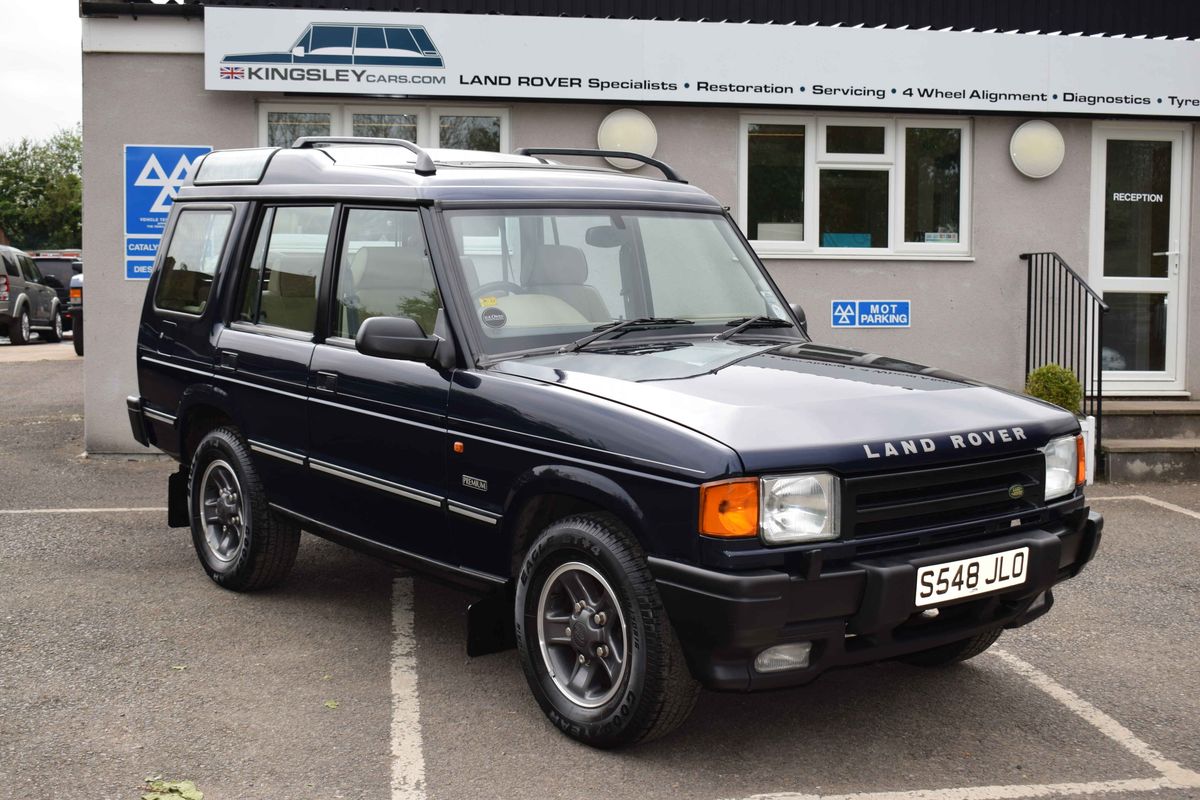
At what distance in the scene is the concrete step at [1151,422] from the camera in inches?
436

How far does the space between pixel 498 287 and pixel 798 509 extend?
1664mm

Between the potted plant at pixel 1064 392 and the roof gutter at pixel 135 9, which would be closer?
the potted plant at pixel 1064 392

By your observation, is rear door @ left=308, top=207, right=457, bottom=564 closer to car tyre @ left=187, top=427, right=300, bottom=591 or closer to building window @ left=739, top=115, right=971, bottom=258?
car tyre @ left=187, top=427, right=300, bottom=591

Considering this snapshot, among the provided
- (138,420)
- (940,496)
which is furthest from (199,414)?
(940,496)

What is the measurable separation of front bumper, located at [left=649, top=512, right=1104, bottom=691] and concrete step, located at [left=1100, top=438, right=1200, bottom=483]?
22.2 feet

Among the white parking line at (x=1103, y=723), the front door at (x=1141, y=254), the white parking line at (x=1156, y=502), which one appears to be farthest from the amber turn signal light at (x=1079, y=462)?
the front door at (x=1141, y=254)

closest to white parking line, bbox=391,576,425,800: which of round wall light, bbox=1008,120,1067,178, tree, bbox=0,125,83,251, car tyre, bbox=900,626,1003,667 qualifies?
car tyre, bbox=900,626,1003,667

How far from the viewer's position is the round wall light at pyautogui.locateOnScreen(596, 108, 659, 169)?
11.1 metres

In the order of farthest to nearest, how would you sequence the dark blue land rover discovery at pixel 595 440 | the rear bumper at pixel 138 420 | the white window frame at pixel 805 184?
the white window frame at pixel 805 184
the rear bumper at pixel 138 420
the dark blue land rover discovery at pixel 595 440

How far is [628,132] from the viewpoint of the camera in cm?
1114

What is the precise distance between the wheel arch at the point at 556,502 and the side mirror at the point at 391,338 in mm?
657

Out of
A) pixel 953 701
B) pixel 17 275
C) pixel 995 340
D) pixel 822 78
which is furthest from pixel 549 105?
pixel 17 275

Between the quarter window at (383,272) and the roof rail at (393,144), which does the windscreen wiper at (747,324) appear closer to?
the quarter window at (383,272)

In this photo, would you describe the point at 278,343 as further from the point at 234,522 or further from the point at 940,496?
the point at 940,496
